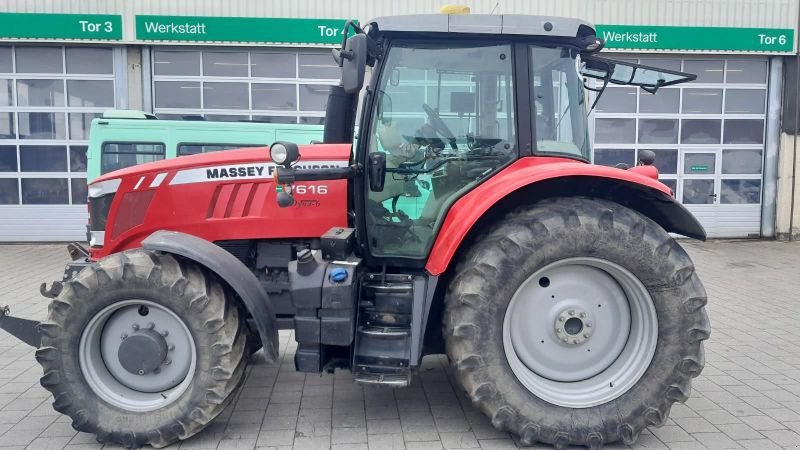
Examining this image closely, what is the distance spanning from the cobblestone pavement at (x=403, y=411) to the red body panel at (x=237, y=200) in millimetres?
1182

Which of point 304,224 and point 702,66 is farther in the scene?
point 702,66

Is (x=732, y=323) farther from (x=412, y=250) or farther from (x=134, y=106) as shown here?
(x=134, y=106)

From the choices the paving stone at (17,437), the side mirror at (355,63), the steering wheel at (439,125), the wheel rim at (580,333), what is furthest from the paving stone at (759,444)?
the paving stone at (17,437)

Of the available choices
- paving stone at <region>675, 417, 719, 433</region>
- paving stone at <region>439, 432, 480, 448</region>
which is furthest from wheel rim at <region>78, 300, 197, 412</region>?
paving stone at <region>675, 417, 719, 433</region>

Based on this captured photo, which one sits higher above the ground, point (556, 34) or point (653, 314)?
point (556, 34)

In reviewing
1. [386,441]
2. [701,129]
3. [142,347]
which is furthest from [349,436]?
[701,129]

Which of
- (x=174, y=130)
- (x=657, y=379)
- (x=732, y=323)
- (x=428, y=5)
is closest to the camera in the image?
(x=657, y=379)

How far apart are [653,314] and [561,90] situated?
1.43 m

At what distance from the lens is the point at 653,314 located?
11.4 ft

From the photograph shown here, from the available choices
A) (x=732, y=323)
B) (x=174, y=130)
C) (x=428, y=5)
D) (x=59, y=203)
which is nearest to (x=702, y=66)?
(x=428, y=5)

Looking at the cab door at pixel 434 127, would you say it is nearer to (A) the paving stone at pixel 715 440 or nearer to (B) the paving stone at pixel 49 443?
(A) the paving stone at pixel 715 440

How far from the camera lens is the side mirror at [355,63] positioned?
323 centimetres

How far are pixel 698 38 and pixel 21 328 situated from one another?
13121mm

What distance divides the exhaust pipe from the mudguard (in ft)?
3.17
